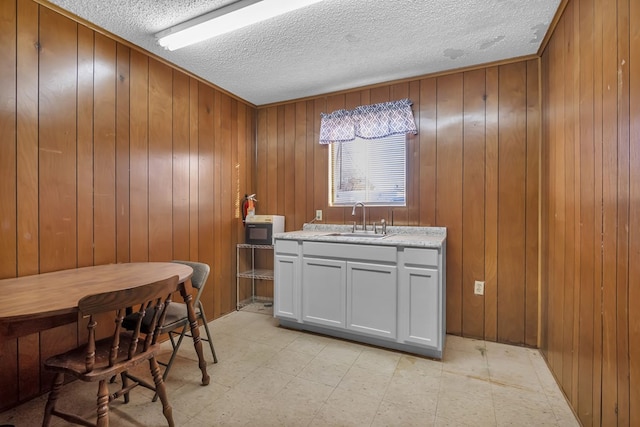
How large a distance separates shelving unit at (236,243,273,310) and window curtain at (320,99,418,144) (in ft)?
4.82

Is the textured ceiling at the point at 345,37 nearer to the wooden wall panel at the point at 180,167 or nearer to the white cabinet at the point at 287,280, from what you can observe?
the wooden wall panel at the point at 180,167

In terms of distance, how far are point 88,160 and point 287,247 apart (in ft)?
5.51

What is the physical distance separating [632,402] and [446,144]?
2.15 metres

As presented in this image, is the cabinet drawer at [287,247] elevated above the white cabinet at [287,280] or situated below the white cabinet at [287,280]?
above

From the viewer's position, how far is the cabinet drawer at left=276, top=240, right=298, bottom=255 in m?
2.80

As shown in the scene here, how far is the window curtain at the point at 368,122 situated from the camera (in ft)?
9.42

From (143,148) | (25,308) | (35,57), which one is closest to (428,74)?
(143,148)

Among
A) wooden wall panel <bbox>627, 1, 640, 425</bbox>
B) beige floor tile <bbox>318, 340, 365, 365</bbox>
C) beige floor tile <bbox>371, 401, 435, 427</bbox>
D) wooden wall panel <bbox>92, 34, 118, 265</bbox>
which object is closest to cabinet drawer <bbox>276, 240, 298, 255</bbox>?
beige floor tile <bbox>318, 340, 365, 365</bbox>

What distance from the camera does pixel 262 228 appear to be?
3.43 meters

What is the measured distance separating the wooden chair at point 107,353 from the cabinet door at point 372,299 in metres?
1.46

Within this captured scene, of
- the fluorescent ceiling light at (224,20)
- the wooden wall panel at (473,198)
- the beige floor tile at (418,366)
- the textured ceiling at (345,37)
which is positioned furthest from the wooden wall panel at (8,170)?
the wooden wall panel at (473,198)

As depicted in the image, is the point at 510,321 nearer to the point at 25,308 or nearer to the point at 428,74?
the point at 428,74

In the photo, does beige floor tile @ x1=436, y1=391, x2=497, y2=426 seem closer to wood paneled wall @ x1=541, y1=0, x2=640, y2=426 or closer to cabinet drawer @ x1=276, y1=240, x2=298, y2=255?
wood paneled wall @ x1=541, y1=0, x2=640, y2=426

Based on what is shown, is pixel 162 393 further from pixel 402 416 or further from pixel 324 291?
pixel 324 291
